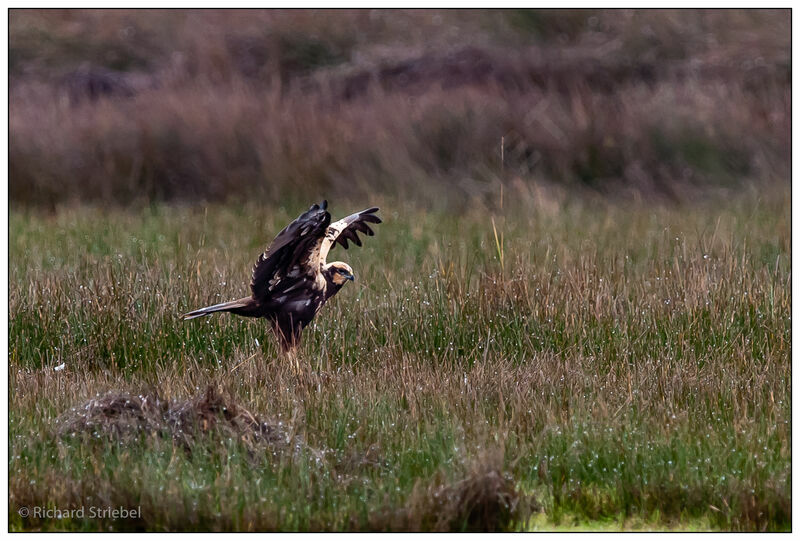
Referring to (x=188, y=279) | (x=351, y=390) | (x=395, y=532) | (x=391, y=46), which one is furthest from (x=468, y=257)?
(x=391, y=46)

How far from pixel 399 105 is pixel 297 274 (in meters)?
8.63

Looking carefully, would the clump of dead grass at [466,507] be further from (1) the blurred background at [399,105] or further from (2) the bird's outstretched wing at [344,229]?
(1) the blurred background at [399,105]

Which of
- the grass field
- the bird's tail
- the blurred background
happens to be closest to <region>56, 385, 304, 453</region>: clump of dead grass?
the grass field

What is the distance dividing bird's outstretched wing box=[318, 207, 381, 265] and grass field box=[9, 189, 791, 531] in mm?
704

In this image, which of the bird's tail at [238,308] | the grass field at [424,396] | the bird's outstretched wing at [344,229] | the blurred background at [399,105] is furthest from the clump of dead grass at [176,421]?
the blurred background at [399,105]

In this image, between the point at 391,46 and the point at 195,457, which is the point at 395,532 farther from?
the point at 391,46

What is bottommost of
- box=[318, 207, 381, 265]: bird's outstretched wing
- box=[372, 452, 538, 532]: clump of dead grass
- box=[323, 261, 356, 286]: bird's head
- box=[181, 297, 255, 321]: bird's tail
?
box=[372, 452, 538, 532]: clump of dead grass

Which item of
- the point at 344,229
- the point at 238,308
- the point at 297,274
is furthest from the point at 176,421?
the point at 344,229

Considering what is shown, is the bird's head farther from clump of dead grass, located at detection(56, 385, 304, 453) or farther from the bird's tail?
clump of dead grass, located at detection(56, 385, 304, 453)

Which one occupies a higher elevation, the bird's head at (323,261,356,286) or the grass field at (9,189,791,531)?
the bird's head at (323,261,356,286)

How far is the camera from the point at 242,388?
20.9 feet

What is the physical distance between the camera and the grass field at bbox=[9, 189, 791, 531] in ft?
16.4

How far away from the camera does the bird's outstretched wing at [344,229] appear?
20.2ft

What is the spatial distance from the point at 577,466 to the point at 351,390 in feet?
4.37
